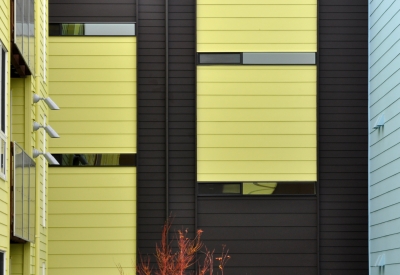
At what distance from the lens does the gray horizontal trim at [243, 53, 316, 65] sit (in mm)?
17484

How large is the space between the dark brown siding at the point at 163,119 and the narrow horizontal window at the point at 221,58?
266 millimetres

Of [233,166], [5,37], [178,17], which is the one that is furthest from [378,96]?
[5,37]

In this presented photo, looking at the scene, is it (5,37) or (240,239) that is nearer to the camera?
(5,37)

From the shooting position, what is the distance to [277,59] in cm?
1750

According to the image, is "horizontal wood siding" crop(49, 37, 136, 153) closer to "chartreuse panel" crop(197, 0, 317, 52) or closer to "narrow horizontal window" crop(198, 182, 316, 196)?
"chartreuse panel" crop(197, 0, 317, 52)

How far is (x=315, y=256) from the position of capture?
17.2m

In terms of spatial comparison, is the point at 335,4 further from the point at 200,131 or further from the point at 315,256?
the point at 315,256

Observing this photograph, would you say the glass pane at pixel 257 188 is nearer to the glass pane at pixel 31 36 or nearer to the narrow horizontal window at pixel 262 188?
the narrow horizontal window at pixel 262 188

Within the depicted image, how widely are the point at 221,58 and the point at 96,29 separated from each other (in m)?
2.60

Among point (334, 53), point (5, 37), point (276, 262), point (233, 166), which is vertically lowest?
point (276, 262)

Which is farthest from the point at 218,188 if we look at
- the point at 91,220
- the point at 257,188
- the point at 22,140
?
the point at 22,140

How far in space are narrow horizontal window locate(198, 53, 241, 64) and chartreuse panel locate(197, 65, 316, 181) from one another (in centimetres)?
12

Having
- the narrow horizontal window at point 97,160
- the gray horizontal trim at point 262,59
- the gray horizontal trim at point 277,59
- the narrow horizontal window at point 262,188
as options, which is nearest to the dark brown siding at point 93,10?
the gray horizontal trim at point 262,59

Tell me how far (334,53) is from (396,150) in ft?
10.2
